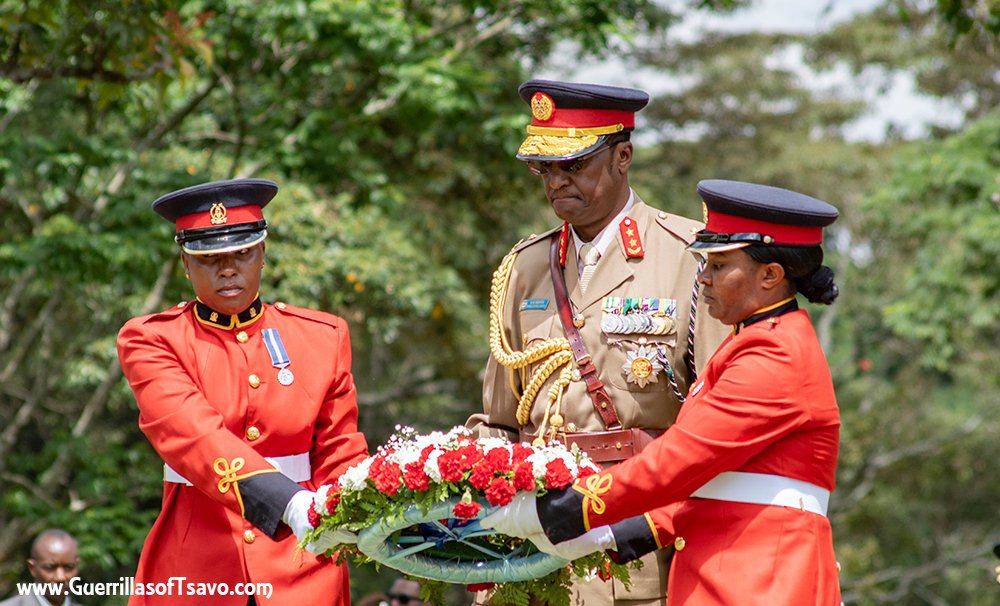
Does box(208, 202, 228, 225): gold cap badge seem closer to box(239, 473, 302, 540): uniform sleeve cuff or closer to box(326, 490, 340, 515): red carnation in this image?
box(239, 473, 302, 540): uniform sleeve cuff

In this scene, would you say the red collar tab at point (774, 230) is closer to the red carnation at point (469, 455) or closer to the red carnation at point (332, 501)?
the red carnation at point (469, 455)

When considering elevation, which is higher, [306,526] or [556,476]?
[556,476]

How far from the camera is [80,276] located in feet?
35.8

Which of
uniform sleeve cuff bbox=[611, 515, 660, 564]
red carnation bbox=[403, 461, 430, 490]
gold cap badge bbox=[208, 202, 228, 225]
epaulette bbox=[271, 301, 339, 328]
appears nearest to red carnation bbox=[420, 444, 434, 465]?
red carnation bbox=[403, 461, 430, 490]

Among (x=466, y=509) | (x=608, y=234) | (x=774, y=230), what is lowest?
(x=466, y=509)

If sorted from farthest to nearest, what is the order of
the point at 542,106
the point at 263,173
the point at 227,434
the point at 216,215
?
the point at 263,173 → the point at 542,106 → the point at 216,215 → the point at 227,434

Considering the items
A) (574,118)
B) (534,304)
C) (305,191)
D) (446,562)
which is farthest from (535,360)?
(305,191)

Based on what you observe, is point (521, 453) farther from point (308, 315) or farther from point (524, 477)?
point (308, 315)

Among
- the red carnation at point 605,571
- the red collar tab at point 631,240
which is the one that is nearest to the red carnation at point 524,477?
the red carnation at point 605,571

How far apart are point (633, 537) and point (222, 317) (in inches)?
70.0

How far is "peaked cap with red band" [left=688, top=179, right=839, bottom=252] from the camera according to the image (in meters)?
4.27

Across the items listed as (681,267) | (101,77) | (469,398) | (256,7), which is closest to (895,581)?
(469,398)

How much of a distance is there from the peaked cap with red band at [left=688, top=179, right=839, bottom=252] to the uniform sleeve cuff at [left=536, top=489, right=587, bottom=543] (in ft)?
2.85

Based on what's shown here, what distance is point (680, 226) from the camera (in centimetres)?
532
